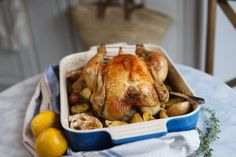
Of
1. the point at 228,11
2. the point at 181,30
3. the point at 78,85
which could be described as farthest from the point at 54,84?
the point at 181,30

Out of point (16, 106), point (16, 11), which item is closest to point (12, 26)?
point (16, 11)

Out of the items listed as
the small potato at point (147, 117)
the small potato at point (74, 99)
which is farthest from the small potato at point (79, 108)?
the small potato at point (147, 117)

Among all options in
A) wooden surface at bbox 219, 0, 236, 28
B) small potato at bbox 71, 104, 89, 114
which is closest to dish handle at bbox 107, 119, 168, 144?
small potato at bbox 71, 104, 89, 114

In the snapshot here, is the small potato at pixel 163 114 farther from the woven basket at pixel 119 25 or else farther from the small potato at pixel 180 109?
the woven basket at pixel 119 25

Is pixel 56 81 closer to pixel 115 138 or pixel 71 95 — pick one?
pixel 71 95

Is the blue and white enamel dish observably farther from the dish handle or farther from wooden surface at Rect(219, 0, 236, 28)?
wooden surface at Rect(219, 0, 236, 28)

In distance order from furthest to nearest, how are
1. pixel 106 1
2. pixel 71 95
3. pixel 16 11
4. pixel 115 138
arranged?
pixel 16 11 → pixel 106 1 → pixel 71 95 → pixel 115 138
